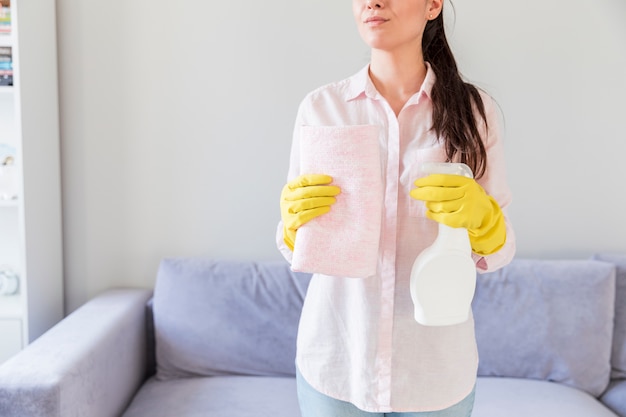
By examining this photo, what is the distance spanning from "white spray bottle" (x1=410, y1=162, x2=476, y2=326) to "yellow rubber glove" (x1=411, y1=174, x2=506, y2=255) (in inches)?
0.7

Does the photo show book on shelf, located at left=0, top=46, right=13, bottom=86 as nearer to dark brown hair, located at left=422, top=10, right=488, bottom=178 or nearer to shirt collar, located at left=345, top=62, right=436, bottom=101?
shirt collar, located at left=345, top=62, right=436, bottom=101

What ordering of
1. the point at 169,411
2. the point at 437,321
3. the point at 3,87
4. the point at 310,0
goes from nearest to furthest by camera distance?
the point at 437,321 → the point at 169,411 → the point at 3,87 → the point at 310,0

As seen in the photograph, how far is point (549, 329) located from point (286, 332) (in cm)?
81

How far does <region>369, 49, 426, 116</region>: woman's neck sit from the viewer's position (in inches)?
41.3

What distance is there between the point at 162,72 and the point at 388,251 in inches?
52.4

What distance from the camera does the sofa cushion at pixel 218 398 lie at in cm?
162

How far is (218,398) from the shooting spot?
1695mm

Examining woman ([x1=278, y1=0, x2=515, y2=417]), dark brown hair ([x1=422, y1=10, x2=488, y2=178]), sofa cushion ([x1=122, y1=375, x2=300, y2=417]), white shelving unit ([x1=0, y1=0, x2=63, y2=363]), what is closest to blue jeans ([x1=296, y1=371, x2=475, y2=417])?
woman ([x1=278, y1=0, x2=515, y2=417])

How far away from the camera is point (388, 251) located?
977 millimetres

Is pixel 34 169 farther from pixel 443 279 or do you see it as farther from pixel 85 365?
pixel 443 279

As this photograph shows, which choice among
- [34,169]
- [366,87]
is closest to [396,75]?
[366,87]

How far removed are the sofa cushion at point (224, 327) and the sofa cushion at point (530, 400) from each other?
1.94 feet

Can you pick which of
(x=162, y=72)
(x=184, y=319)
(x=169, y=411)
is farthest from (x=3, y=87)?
(x=169, y=411)

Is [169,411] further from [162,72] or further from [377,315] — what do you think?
[162,72]
